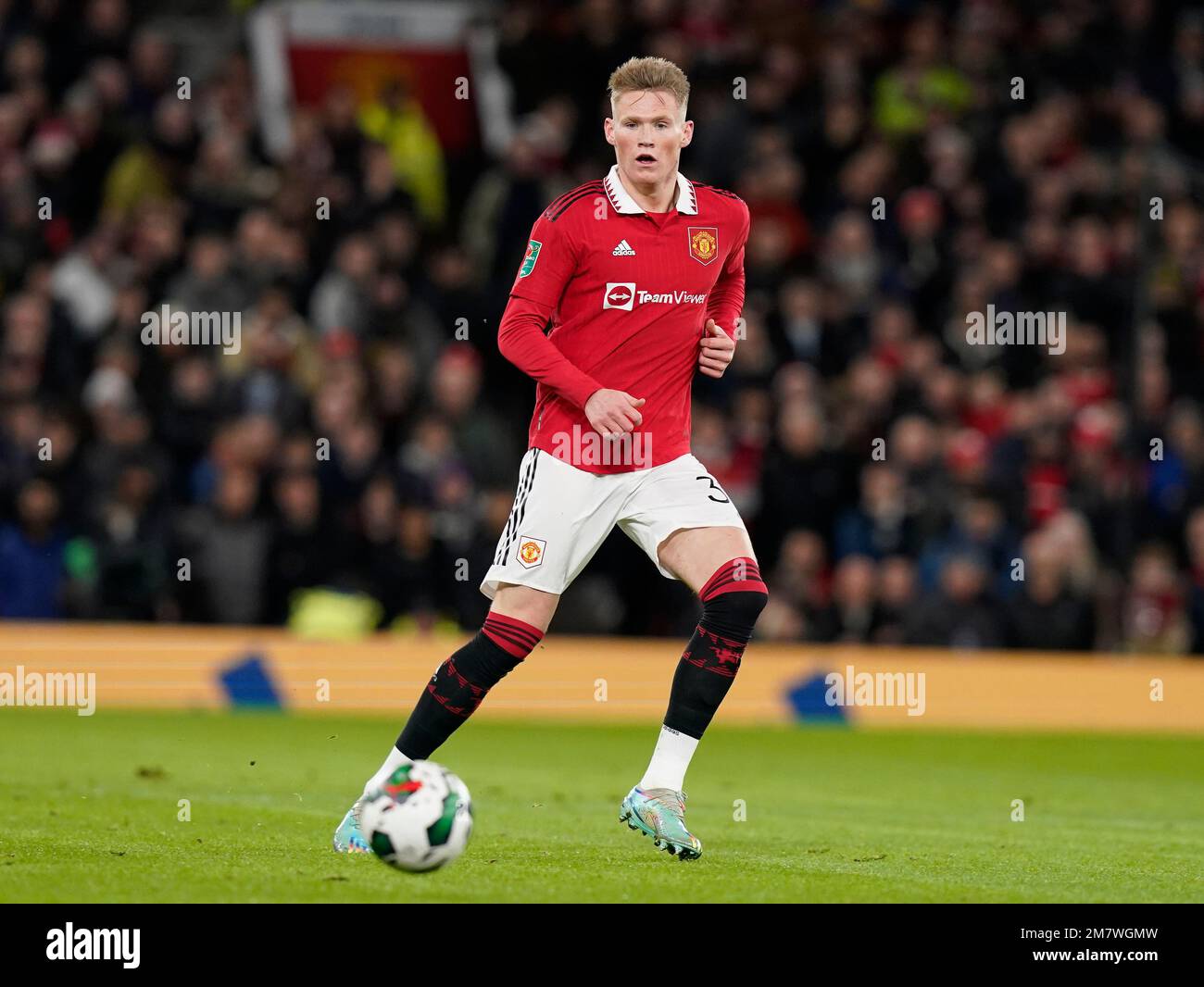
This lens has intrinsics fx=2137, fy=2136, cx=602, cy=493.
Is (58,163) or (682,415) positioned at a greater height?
(58,163)

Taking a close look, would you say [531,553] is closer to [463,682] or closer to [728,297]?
[463,682]

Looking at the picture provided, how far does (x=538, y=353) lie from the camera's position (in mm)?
7789

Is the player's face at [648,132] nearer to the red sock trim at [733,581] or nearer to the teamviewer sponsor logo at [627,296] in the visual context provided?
the teamviewer sponsor logo at [627,296]

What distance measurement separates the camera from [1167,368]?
17984 millimetres

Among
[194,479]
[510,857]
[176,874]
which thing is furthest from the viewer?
[194,479]

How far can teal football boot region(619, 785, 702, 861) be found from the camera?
7555 mm

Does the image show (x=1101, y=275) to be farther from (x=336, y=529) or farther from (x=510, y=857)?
(x=510, y=857)

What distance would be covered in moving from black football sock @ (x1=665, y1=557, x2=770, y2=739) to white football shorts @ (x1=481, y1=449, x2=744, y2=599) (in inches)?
8.1

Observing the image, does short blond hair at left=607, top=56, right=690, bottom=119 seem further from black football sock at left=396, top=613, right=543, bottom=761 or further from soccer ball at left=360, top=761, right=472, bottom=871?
soccer ball at left=360, top=761, right=472, bottom=871

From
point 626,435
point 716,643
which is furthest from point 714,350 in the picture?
point 716,643

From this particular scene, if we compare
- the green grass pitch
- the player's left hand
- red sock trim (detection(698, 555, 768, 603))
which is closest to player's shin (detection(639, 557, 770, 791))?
red sock trim (detection(698, 555, 768, 603))

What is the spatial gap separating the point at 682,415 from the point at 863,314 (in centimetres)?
997

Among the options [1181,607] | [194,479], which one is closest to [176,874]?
[194,479]

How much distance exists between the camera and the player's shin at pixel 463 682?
771cm
